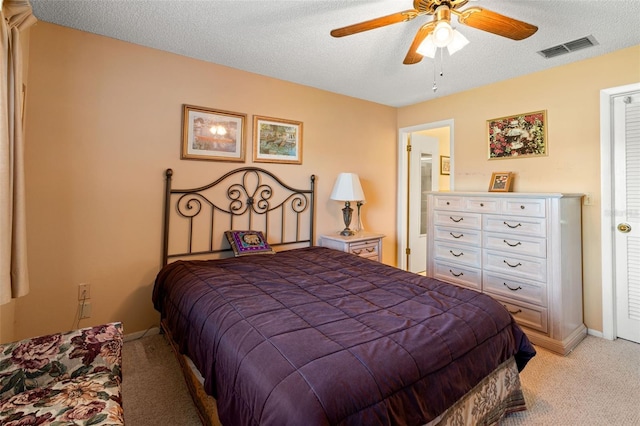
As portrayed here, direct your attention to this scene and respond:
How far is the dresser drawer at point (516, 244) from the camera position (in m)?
2.57

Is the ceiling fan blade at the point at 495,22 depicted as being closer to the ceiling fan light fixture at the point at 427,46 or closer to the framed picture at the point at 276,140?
the ceiling fan light fixture at the point at 427,46

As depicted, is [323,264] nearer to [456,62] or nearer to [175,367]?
[175,367]

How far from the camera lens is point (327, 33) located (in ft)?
7.69

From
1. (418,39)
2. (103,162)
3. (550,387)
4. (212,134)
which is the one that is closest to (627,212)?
(550,387)

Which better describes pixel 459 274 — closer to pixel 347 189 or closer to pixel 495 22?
pixel 347 189

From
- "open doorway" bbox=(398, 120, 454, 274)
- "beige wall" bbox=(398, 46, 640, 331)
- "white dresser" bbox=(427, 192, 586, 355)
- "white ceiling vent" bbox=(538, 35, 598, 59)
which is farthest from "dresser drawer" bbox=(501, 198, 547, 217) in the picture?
"open doorway" bbox=(398, 120, 454, 274)

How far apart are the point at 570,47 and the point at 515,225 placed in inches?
58.4

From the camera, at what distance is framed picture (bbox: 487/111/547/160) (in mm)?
3031

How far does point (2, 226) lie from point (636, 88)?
4217 millimetres

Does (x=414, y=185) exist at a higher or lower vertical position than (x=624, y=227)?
higher

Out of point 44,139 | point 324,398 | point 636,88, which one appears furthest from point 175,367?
point 636,88

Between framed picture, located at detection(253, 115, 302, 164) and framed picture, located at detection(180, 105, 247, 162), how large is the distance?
0.16 m

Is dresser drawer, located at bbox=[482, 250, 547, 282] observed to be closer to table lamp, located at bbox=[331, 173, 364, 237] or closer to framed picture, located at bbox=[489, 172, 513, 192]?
framed picture, located at bbox=[489, 172, 513, 192]

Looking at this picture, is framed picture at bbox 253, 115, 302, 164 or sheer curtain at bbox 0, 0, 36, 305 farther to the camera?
framed picture at bbox 253, 115, 302, 164
